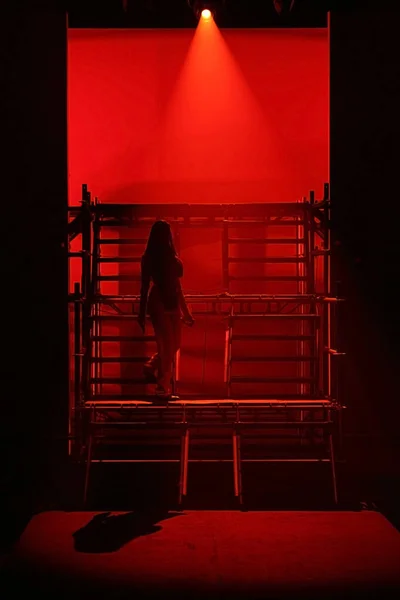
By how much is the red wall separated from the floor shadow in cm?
327

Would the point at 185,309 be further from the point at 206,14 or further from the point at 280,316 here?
the point at 206,14

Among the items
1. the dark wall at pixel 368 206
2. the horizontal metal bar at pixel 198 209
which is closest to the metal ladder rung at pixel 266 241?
the horizontal metal bar at pixel 198 209

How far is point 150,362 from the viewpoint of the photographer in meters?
7.19

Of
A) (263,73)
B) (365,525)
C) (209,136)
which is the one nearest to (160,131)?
(209,136)

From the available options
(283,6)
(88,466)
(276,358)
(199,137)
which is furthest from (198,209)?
(88,466)

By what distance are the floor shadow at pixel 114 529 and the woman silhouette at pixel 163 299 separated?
1.13m

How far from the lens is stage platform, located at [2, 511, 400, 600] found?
15.7ft

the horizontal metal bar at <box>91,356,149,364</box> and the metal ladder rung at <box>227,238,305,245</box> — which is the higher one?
the metal ladder rung at <box>227,238,305,245</box>

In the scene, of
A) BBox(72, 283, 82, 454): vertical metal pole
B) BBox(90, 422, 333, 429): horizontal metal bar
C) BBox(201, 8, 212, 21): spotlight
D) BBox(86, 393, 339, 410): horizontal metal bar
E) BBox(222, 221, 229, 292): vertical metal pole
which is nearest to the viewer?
BBox(90, 422, 333, 429): horizontal metal bar

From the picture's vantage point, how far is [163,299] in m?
7.16

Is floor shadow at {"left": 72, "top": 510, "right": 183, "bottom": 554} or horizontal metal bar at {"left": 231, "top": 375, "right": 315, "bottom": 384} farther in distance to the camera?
horizontal metal bar at {"left": 231, "top": 375, "right": 315, "bottom": 384}

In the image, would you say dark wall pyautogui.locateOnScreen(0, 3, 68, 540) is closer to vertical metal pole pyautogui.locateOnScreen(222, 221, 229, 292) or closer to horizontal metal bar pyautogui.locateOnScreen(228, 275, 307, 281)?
vertical metal pole pyautogui.locateOnScreen(222, 221, 229, 292)

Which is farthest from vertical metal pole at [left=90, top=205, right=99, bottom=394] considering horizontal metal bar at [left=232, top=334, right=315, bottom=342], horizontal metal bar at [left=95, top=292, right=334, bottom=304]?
horizontal metal bar at [left=232, top=334, right=315, bottom=342]

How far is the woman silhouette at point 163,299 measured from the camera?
7.09m
